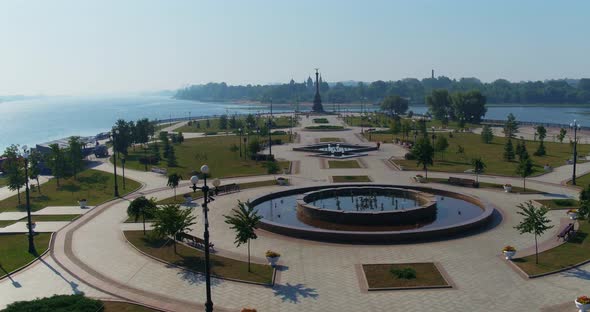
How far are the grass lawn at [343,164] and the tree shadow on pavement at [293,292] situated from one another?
3310cm

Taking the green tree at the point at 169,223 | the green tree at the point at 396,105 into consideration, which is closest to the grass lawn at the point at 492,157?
the green tree at the point at 169,223

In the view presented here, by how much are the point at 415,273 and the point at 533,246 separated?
8408mm

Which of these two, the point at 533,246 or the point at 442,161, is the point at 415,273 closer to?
the point at 533,246

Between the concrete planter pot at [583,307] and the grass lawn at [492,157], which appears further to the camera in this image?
the grass lawn at [492,157]

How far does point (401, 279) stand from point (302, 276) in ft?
15.0

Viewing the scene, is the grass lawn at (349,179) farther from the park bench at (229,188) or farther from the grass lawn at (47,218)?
the grass lawn at (47,218)

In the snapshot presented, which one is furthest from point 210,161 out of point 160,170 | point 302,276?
point 302,276

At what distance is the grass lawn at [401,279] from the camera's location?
21.9 metres

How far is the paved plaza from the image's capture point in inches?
796

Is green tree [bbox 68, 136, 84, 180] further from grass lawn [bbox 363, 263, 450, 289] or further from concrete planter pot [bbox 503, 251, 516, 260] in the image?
concrete planter pot [bbox 503, 251, 516, 260]

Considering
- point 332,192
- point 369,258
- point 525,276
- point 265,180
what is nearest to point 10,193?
point 265,180

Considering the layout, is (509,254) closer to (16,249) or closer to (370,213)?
(370,213)

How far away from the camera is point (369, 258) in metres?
25.4

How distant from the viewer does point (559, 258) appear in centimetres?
2452
